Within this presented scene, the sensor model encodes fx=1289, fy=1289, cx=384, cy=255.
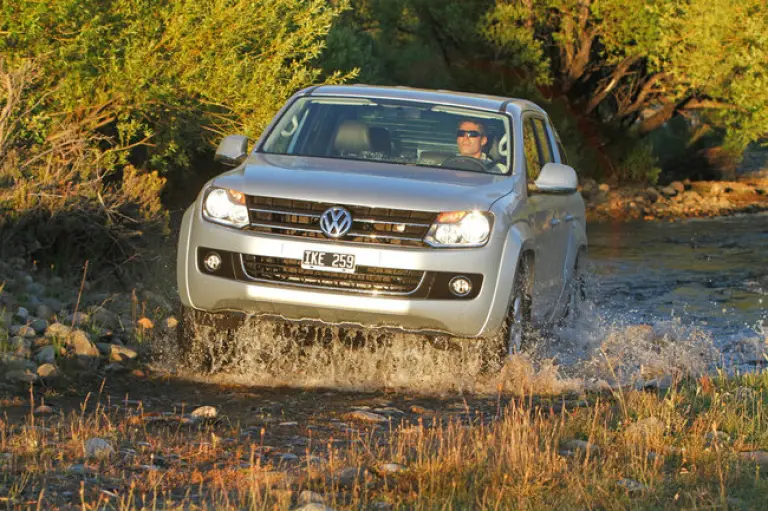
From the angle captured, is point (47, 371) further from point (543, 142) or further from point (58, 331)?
point (543, 142)

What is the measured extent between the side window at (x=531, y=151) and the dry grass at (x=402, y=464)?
7.70ft

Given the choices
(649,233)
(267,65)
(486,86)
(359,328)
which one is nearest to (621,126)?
(486,86)

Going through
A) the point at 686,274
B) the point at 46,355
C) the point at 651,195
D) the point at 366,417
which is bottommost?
the point at 651,195

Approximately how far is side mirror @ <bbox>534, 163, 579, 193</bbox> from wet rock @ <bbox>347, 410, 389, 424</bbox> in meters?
2.11

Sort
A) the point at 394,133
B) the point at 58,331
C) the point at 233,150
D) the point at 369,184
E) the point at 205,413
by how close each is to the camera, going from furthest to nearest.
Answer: the point at 394,133
the point at 58,331
the point at 233,150
the point at 369,184
the point at 205,413

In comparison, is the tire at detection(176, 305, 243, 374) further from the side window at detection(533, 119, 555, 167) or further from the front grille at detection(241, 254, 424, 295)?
the side window at detection(533, 119, 555, 167)

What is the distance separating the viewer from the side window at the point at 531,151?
346 inches

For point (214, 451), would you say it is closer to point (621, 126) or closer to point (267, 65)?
point (267, 65)

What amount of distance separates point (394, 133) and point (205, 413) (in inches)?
107

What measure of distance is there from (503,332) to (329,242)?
121cm

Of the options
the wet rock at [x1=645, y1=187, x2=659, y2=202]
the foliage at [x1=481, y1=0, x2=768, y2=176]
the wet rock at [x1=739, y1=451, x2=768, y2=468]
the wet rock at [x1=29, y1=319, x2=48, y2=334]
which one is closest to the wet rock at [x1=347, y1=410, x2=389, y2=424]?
the wet rock at [x1=739, y1=451, x2=768, y2=468]

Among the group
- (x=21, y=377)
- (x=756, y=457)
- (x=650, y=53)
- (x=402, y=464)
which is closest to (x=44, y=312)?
(x=21, y=377)

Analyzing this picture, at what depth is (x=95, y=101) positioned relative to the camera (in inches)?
531

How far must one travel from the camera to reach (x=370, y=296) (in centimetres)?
731
